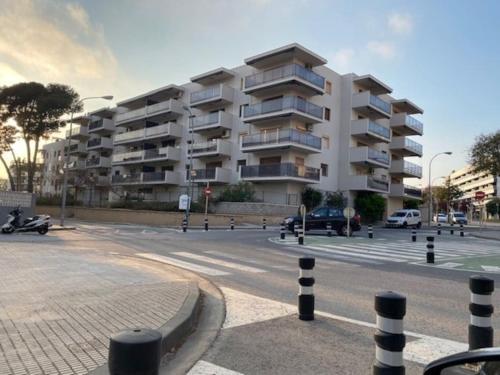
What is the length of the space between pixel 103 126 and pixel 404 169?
41717mm

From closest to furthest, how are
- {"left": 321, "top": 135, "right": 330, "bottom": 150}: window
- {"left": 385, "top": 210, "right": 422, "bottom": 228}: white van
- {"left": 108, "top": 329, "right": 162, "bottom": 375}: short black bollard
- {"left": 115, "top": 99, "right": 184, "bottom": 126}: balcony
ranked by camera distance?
1. {"left": 108, "top": 329, "right": 162, "bottom": 375}: short black bollard
2. {"left": 385, "top": 210, "right": 422, "bottom": 228}: white van
3. {"left": 321, "top": 135, "right": 330, "bottom": 150}: window
4. {"left": 115, "top": 99, "right": 184, "bottom": 126}: balcony

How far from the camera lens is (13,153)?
51531 millimetres

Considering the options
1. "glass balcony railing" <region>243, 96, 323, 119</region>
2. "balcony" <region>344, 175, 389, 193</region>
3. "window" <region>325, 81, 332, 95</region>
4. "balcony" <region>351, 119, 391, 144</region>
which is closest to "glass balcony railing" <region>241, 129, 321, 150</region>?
"glass balcony railing" <region>243, 96, 323, 119</region>

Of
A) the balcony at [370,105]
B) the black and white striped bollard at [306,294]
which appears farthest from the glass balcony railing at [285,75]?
the black and white striped bollard at [306,294]

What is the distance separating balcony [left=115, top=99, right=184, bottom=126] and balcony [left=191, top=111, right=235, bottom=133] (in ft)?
16.7

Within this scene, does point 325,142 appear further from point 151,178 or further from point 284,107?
point 151,178

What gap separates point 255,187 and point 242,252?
86.7ft

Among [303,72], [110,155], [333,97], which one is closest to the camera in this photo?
[303,72]

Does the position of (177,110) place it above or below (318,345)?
above

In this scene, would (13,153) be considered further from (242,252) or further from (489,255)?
(489,255)

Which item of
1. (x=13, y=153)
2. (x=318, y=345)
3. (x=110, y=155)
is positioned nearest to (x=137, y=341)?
(x=318, y=345)

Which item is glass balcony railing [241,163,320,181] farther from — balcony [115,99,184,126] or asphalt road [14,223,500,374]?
asphalt road [14,223,500,374]

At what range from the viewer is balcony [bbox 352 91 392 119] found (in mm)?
43281

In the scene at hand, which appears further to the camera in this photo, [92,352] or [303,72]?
[303,72]
